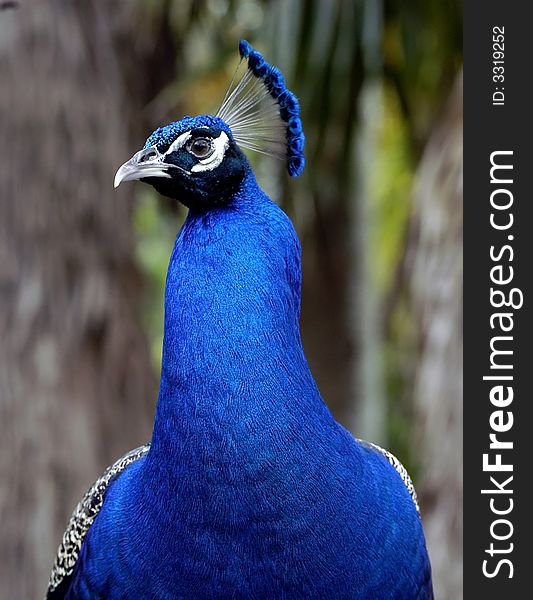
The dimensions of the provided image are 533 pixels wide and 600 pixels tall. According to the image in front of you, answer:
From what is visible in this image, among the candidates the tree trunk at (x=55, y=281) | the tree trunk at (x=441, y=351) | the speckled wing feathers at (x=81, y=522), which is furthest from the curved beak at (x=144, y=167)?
the tree trunk at (x=55, y=281)

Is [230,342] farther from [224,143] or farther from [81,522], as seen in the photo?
[81,522]

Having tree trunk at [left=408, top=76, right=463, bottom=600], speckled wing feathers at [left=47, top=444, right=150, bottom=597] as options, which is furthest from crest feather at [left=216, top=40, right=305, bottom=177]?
tree trunk at [left=408, top=76, right=463, bottom=600]

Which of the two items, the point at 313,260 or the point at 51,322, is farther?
the point at 313,260

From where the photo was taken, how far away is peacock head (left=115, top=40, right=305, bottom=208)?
68.7 inches

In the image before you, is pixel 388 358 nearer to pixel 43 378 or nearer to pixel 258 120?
pixel 43 378

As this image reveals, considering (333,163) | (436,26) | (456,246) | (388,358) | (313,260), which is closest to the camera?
(456,246)

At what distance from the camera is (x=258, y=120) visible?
1911 mm

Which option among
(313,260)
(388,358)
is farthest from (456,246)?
(388,358)

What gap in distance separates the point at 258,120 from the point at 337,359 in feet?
11.9

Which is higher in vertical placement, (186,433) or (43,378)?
(43,378)

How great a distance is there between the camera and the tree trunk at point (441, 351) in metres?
3.59

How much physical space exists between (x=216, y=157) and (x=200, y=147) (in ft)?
0.12

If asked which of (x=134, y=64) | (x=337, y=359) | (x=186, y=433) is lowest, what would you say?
(x=186, y=433)

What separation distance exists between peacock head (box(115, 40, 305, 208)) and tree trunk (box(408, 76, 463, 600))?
1874 millimetres
